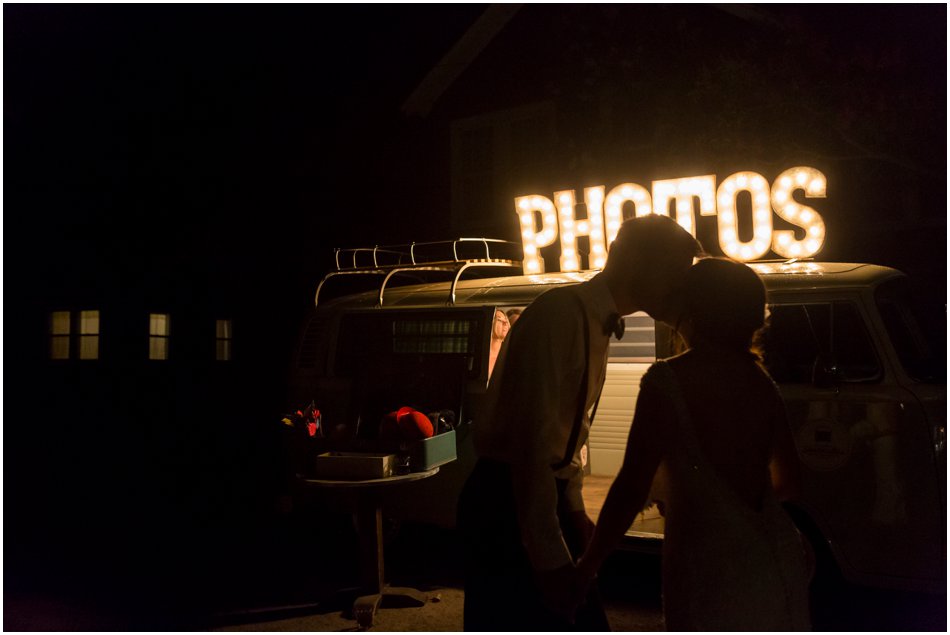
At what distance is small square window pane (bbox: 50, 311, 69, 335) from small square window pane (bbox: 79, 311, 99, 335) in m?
0.36

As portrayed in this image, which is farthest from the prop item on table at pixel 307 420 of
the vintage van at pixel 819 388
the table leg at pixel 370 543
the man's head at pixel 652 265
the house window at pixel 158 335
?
the house window at pixel 158 335

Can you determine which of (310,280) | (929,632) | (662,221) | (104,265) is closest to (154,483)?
(310,280)

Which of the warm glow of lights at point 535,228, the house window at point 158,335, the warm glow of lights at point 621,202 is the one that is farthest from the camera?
the house window at point 158,335

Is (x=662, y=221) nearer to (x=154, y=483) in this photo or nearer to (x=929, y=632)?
(x=929, y=632)

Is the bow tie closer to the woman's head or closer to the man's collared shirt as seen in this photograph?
→ the man's collared shirt

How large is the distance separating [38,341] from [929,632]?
17.2 meters

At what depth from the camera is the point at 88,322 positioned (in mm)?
16531

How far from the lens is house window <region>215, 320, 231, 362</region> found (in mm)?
16719

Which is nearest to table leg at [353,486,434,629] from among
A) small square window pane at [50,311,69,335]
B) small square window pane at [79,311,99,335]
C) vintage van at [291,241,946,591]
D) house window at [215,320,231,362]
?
vintage van at [291,241,946,591]

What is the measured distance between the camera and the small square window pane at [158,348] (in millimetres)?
16359

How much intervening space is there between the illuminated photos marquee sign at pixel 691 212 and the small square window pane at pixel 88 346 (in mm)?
11222

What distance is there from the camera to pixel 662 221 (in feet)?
7.86

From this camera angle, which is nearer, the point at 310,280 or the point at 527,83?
the point at 527,83

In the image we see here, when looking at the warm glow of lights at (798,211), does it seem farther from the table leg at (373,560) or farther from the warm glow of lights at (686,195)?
the table leg at (373,560)
